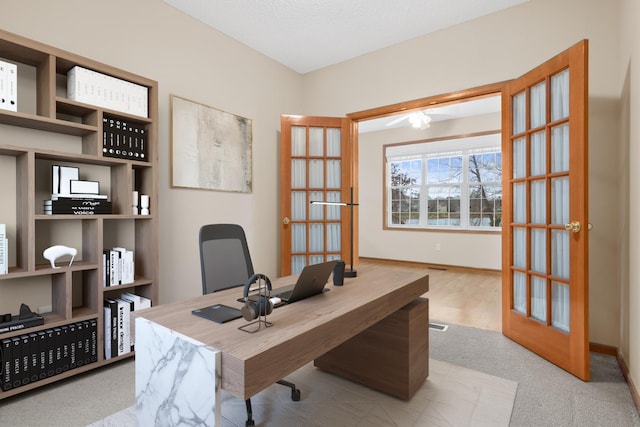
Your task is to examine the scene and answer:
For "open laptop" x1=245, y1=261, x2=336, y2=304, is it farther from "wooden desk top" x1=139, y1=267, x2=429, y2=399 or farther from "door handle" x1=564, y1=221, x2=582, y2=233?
"door handle" x1=564, y1=221, x2=582, y2=233

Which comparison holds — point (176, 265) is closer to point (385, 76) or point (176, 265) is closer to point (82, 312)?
point (82, 312)

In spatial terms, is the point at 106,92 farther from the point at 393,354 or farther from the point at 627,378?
the point at 627,378

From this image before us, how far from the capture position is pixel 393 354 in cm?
200

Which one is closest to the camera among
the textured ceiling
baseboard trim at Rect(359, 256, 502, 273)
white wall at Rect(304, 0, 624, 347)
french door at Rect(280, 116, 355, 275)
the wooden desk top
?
the wooden desk top

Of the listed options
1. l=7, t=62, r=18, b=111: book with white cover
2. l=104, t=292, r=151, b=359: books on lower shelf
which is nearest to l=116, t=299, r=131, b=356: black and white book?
l=104, t=292, r=151, b=359: books on lower shelf

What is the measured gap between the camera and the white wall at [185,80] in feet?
8.05

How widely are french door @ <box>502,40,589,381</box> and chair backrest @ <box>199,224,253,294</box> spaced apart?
2286mm

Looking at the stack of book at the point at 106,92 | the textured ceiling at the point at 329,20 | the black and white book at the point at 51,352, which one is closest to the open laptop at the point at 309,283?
the black and white book at the point at 51,352

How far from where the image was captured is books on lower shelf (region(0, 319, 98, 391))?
190cm

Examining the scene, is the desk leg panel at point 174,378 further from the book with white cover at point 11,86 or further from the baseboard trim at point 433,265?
the baseboard trim at point 433,265

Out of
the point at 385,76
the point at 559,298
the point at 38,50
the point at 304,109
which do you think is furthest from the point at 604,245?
the point at 38,50

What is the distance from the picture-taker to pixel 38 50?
2043mm

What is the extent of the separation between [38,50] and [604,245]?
4248mm

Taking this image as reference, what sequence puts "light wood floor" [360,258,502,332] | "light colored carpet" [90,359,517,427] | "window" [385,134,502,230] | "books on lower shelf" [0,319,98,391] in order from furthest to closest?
1. "window" [385,134,502,230]
2. "light wood floor" [360,258,502,332]
3. "books on lower shelf" [0,319,98,391]
4. "light colored carpet" [90,359,517,427]
